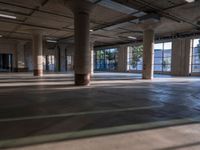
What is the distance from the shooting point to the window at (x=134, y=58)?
26422mm

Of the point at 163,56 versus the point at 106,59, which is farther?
the point at 106,59

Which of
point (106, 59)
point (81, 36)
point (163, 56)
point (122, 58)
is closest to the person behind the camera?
point (81, 36)

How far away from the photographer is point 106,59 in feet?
104

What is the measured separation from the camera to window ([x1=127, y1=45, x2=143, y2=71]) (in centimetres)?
2642

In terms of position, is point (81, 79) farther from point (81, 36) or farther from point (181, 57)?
point (181, 57)

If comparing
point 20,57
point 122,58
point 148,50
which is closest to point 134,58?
point 122,58

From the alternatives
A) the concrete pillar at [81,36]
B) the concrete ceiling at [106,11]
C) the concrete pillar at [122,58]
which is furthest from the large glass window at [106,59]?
the concrete pillar at [81,36]

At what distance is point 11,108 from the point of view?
4984 millimetres

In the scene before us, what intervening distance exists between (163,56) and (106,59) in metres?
11.0

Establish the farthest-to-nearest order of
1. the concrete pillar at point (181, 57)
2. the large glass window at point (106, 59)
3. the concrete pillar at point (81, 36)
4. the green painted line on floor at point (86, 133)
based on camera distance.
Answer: the large glass window at point (106, 59) → the concrete pillar at point (181, 57) → the concrete pillar at point (81, 36) → the green painted line on floor at point (86, 133)

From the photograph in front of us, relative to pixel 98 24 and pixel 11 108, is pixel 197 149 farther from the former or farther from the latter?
pixel 98 24

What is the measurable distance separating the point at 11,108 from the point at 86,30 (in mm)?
6143

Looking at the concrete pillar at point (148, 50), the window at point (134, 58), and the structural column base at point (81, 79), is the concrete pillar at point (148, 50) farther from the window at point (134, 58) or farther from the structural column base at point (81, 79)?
the window at point (134, 58)

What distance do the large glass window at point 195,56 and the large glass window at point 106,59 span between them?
12315 millimetres
